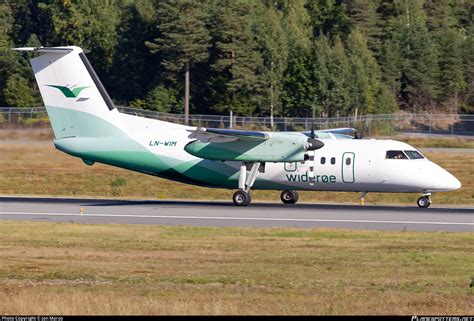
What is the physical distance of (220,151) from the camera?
3166cm

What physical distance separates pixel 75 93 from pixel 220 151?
18.3 feet

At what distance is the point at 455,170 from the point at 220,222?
860 inches

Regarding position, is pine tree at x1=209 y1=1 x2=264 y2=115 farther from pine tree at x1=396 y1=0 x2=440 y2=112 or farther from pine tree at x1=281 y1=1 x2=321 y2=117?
pine tree at x1=396 y1=0 x2=440 y2=112

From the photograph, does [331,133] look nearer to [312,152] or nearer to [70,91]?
[312,152]

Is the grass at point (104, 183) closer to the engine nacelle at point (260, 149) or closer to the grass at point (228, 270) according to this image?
the engine nacelle at point (260, 149)

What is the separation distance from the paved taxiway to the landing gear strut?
355 mm

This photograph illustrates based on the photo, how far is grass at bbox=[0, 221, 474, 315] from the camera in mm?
14883

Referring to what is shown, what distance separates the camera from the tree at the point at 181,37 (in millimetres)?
66875

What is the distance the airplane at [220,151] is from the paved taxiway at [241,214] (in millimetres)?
873

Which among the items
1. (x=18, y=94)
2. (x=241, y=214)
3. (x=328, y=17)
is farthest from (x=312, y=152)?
(x=328, y=17)

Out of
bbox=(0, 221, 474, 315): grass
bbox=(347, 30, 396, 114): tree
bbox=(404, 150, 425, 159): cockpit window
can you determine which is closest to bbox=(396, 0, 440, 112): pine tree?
bbox=(347, 30, 396, 114): tree

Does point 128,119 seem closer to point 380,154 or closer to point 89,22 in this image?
point 380,154

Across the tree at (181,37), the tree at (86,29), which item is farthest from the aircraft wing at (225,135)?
the tree at (86,29)

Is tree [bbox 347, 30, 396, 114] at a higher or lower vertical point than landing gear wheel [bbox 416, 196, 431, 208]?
higher
